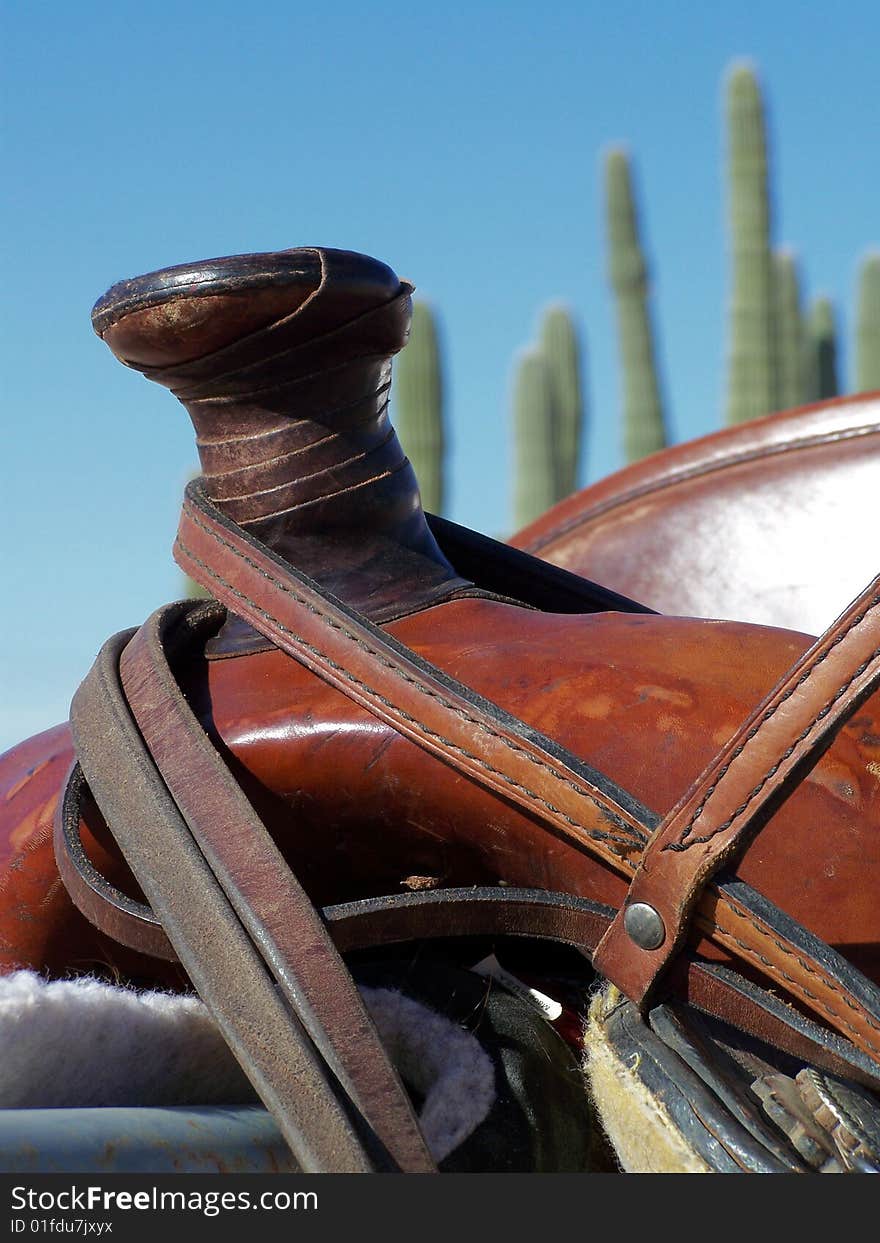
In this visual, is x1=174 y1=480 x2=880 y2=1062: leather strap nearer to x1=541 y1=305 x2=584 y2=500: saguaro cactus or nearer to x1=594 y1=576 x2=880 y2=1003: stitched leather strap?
x1=594 y1=576 x2=880 y2=1003: stitched leather strap

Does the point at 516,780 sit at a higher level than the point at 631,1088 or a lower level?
higher

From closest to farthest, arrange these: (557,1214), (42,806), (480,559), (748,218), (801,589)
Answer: (557,1214) < (42,806) < (480,559) < (801,589) < (748,218)

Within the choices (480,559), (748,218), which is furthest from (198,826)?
(748,218)

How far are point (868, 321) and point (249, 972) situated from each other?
411 inches

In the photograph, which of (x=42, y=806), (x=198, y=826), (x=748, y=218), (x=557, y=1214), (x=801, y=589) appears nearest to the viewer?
(x=557, y=1214)

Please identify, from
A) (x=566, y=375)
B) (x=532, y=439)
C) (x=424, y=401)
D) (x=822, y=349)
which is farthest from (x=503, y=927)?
(x=822, y=349)

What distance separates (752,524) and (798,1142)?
93 cm

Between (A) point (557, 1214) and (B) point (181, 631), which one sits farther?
(B) point (181, 631)

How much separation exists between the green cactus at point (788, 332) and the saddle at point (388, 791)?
25.4 feet

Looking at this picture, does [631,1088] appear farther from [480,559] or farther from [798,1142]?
[480,559]

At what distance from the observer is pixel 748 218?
8.73m

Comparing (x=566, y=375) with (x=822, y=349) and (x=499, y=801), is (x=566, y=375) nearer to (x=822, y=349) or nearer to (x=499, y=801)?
(x=822, y=349)

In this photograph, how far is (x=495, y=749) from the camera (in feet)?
2.68

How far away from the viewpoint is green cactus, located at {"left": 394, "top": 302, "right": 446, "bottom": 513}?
7828 millimetres
